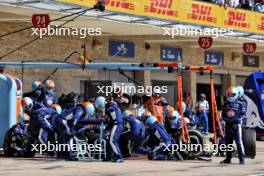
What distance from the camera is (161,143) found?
15281 millimetres

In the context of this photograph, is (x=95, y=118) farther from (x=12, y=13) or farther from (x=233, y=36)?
(x=233, y=36)

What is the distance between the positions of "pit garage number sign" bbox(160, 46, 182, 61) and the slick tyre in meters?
13.2

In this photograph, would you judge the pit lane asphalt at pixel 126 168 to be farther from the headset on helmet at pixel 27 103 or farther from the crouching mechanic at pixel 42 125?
the headset on helmet at pixel 27 103

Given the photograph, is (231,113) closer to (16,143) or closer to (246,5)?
(16,143)

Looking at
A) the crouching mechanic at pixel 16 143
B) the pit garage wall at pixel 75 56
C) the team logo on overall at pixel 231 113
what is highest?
the pit garage wall at pixel 75 56

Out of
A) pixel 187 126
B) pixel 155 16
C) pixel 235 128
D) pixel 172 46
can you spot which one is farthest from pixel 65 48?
pixel 235 128

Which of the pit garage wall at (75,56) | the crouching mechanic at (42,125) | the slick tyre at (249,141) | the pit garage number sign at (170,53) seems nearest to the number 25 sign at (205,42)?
the pit garage wall at (75,56)

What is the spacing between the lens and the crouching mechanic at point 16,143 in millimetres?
15820

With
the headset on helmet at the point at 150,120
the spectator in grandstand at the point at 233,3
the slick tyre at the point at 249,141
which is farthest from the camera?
A: the spectator in grandstand at the point at 233,3

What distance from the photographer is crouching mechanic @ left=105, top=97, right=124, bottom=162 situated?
14.7 m

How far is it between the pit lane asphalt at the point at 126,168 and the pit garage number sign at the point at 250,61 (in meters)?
18.5

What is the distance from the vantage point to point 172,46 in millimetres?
29266

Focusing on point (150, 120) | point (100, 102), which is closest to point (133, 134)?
point (150, 120)

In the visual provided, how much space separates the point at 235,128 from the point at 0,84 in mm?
5917
